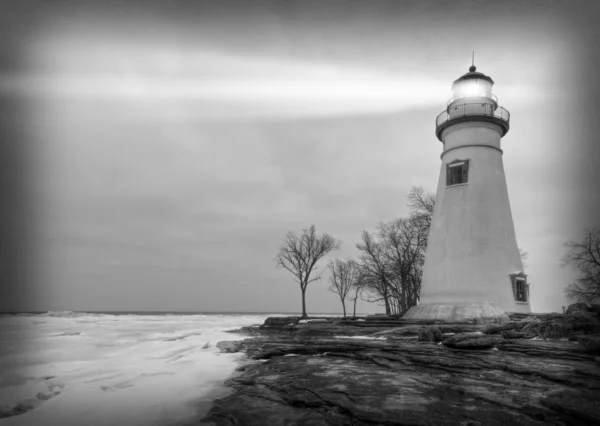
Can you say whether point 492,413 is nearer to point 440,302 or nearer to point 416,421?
point 416,421

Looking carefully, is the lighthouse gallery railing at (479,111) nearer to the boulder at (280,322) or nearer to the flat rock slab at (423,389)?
the flat rock slab at (423,389)

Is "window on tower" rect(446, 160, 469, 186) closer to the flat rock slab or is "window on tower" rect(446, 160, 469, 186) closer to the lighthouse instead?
the lighthouse

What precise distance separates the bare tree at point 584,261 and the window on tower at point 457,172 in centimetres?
644

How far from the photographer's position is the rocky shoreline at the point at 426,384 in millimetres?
4047

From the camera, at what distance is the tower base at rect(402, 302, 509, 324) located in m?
15.4

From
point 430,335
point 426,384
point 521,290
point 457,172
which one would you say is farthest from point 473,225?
point 426,384

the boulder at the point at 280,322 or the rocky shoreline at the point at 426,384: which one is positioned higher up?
the rocky shoreline at the point at 426,384

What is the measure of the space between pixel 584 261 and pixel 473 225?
6504 mm

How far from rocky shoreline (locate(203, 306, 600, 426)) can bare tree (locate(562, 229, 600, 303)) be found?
83 cm

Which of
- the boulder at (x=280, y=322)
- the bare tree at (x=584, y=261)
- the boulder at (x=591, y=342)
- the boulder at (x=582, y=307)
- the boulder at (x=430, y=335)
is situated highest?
the bare tree at (x=584, y=261)

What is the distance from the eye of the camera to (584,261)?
37.0 ft

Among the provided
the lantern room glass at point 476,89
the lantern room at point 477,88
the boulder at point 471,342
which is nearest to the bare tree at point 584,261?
the boulder at point 471,342

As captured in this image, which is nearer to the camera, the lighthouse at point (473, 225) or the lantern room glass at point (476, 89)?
the lighthouse at point (473, 225)

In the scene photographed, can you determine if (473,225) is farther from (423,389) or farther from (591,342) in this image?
(423,389)
